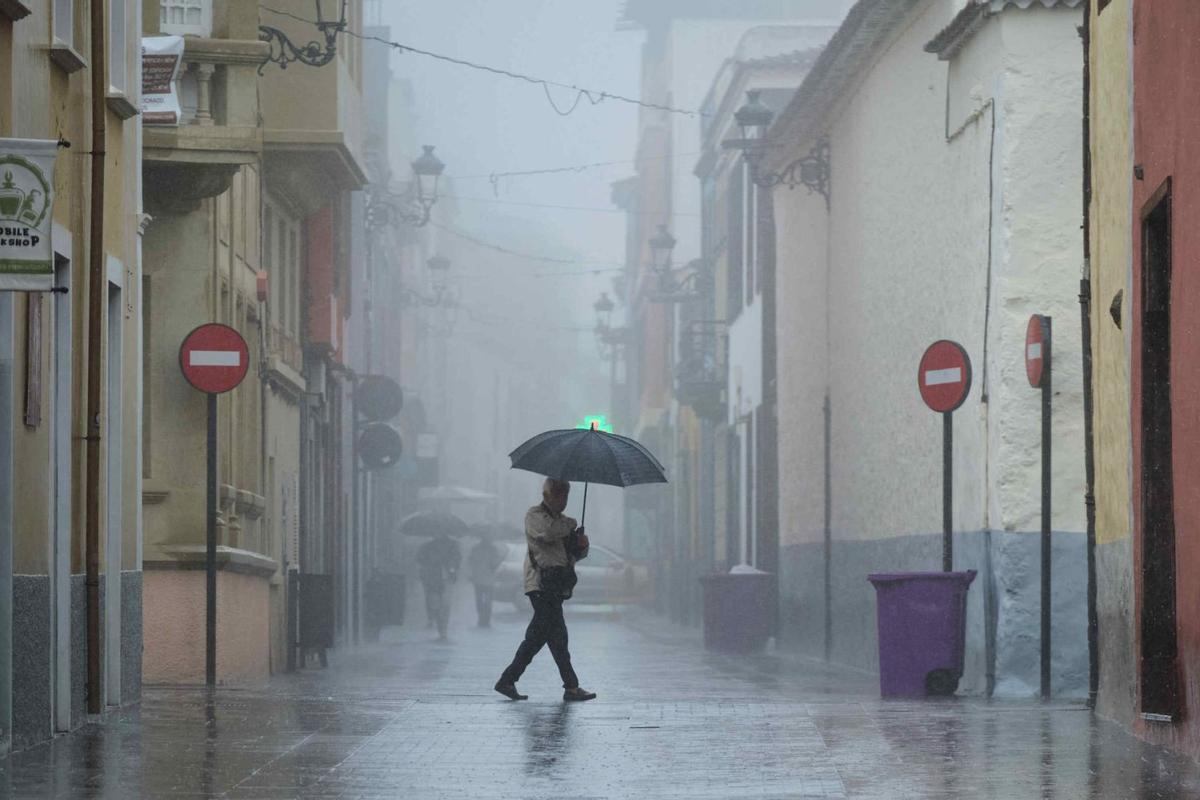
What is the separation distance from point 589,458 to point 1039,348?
3554mm

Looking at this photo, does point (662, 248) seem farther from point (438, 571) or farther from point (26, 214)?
point (26, 214)

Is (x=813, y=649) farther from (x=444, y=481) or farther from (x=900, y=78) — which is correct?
(x=444, y=481)

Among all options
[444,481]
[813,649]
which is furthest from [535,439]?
[444,481]

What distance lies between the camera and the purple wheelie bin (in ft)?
57.2

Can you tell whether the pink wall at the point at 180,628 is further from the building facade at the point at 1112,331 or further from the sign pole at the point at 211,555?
the building facade at the point at 1112,331

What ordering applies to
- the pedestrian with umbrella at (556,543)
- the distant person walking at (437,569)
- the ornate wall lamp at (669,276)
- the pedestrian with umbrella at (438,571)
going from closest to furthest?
the pedestrian with umbrella at (556,543) < the pedestrian with umbrella at (438,571) < the distant person walking at (437,569) < the ornate wall lamp at (669,276)

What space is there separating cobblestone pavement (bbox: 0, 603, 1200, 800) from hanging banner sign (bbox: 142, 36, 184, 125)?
4.72 m

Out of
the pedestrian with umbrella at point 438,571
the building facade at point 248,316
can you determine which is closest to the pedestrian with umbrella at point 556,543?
the building facade at point 248,316

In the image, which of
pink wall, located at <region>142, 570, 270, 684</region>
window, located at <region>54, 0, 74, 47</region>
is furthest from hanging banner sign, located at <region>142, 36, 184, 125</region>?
window, located at <region>54, 0, 74, 47</region>

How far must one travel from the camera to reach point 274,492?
26766mm

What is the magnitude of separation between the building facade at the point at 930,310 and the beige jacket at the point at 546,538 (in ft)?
11.8

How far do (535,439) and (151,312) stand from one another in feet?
18.8

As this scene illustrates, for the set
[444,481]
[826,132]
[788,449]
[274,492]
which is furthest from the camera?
[444,481]

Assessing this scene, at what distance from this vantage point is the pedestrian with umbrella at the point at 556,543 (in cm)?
1673
